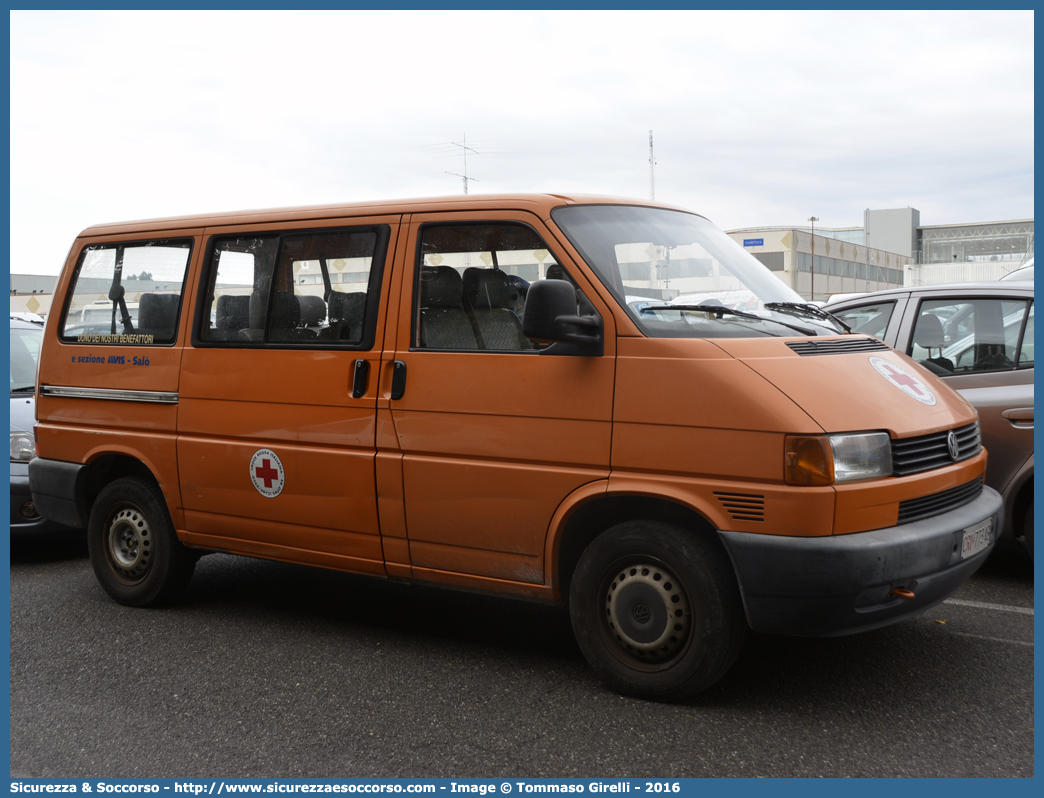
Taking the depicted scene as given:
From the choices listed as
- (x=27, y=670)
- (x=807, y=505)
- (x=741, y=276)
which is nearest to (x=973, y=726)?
(x=807, y=505)

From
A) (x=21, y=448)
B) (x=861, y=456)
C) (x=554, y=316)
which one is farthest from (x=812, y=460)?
(x=21, y=448)

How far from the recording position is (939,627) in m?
4.76

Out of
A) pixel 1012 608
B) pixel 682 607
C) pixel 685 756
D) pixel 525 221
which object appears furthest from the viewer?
pixel 1012 608

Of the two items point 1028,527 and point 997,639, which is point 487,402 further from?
point 1028,527

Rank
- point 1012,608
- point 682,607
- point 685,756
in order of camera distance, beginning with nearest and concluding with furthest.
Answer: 1. point 685,756
2. point 682,607
3. point 1012,608

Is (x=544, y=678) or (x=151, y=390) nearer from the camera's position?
Answer: (x=544, y=678)

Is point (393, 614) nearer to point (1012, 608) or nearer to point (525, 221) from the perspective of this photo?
point (525, 221)

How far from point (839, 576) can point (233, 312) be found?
3.30 m

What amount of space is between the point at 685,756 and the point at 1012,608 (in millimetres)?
2595

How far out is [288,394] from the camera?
475 centimetres

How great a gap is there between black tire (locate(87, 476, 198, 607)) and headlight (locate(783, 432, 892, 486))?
3.60 m

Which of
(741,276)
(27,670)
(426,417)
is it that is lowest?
(27,670)

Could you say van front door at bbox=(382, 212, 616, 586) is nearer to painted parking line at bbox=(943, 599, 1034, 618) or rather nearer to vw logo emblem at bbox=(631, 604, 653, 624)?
vw logo emblem at bbox=(631, 604, 653, 624)

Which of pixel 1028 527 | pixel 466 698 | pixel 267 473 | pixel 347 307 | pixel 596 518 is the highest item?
pixel 347 307
